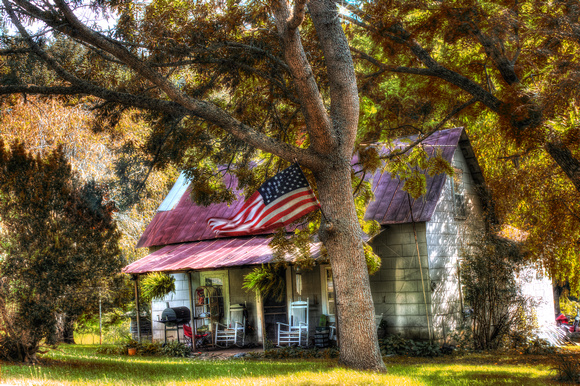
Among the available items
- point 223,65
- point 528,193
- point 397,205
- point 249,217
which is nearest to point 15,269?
point 249,217

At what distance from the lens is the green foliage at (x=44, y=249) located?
384 inches

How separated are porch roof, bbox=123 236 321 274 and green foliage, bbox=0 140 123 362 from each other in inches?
171

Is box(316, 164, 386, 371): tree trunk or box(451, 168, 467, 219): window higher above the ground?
box(451, 168, 467, 219): window

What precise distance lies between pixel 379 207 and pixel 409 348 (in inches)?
152

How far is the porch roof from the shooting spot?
14352 millimetres

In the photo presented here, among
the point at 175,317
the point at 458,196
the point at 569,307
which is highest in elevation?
the point at 458,196

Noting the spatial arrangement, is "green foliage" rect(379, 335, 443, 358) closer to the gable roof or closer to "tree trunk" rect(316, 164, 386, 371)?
the gable roof

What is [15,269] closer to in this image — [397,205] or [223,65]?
[223,65]

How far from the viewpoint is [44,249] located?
9.76 meters

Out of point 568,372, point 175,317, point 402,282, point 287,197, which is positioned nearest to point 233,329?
point 175,317

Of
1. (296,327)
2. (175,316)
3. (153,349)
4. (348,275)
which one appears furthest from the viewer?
(175,316)

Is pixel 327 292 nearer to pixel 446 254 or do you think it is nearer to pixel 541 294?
pixel 446 254

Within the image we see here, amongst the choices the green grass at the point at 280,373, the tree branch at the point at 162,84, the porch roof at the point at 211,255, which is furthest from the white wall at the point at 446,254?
the tree branch at the point at 162,84

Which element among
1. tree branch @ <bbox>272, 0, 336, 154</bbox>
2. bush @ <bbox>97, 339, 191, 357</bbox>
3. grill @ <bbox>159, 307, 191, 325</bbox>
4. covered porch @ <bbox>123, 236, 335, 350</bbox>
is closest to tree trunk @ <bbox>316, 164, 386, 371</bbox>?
tree branch @ <bbox>272, 0, 336, 154</bbox>
